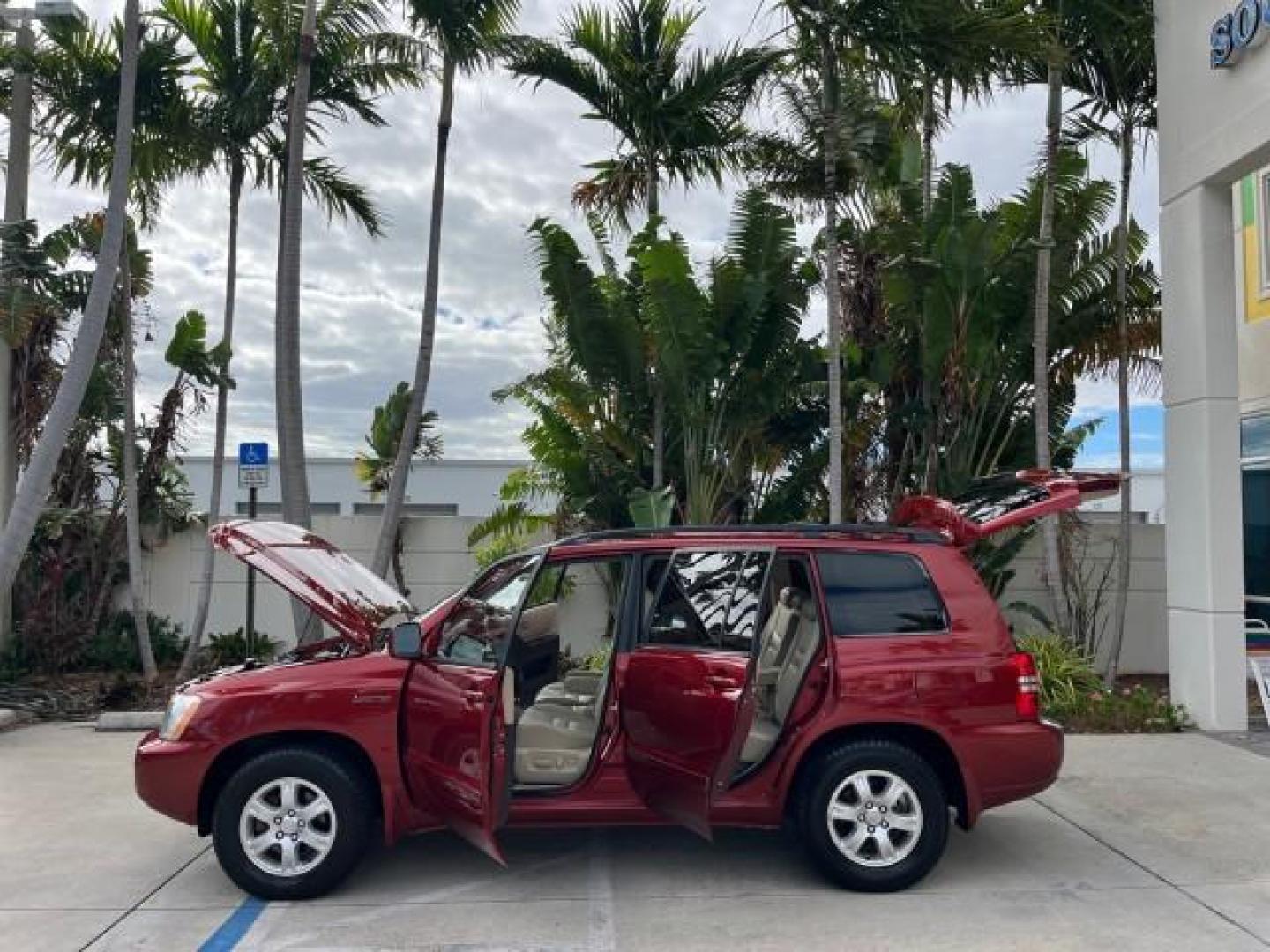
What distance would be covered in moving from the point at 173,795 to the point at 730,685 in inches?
108

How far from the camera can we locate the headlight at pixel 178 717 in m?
5.43

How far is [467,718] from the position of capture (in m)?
5.07

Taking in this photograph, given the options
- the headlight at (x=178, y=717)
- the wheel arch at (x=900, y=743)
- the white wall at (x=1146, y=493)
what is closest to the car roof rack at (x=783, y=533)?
the wheel arch at (x=900, y=743)

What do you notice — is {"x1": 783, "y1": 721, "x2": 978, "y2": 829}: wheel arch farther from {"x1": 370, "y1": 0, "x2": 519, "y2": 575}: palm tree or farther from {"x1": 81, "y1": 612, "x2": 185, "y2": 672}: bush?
{"x1": 81, "y1": 612, "x2": 185, "y2": 672}: bush

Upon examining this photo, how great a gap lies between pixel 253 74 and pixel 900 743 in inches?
376

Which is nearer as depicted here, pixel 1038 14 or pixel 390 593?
pixel 390 593

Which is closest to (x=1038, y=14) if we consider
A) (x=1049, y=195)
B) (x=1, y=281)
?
(x=1049, y=195)

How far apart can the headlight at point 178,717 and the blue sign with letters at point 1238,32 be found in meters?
8.55

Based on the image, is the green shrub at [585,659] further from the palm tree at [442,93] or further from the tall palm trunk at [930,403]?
the tall palm trunk at [930,403]

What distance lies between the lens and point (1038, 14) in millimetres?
9688

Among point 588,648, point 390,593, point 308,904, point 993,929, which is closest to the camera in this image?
point 993,929

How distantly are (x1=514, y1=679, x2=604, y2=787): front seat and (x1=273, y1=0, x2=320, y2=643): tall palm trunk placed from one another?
5.16 meters

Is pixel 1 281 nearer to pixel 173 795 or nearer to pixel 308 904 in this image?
pixel 173 795

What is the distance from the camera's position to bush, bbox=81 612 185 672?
39.7 ft
